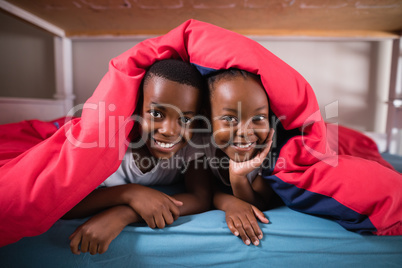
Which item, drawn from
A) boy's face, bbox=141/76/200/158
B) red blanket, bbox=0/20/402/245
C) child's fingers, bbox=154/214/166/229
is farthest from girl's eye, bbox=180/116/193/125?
child's fingers, bbox=154/214/166/229

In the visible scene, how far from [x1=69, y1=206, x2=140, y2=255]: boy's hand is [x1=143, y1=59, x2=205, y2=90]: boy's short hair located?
1.07ft

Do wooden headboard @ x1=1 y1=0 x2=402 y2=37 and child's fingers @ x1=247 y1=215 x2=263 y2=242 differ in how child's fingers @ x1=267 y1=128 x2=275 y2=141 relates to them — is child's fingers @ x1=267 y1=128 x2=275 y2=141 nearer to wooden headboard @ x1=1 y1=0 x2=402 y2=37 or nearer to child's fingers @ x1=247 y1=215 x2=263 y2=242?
child's fingers @ x1=247 y1=215 x2=263 y2=242

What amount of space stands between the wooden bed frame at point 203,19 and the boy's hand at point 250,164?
804 mm

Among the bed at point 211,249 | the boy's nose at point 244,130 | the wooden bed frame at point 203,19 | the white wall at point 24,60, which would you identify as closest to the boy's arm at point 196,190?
the bed at point 211,249

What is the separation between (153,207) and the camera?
51cm

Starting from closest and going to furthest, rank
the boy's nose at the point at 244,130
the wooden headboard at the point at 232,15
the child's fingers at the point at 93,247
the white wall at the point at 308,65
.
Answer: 1. the child's fingers at the point at 93,247
2. the boy's nose at the point at 244,130
3. the wooden headboard at the point at 232,15
4. the white wall at the point at 308,65

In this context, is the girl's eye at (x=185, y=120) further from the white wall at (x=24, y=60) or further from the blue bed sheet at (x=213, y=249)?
the white wall at (x=24, y=60)

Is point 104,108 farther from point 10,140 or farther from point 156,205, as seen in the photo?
point 10,140

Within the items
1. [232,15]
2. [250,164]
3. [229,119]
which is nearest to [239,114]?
[229,119]

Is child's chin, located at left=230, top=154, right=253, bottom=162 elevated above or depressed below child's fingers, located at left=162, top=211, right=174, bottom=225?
above

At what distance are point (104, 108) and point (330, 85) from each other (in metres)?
1.51

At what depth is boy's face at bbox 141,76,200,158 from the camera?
56cm

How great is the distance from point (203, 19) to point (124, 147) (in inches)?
39.3

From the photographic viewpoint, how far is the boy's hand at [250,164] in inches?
23.1
